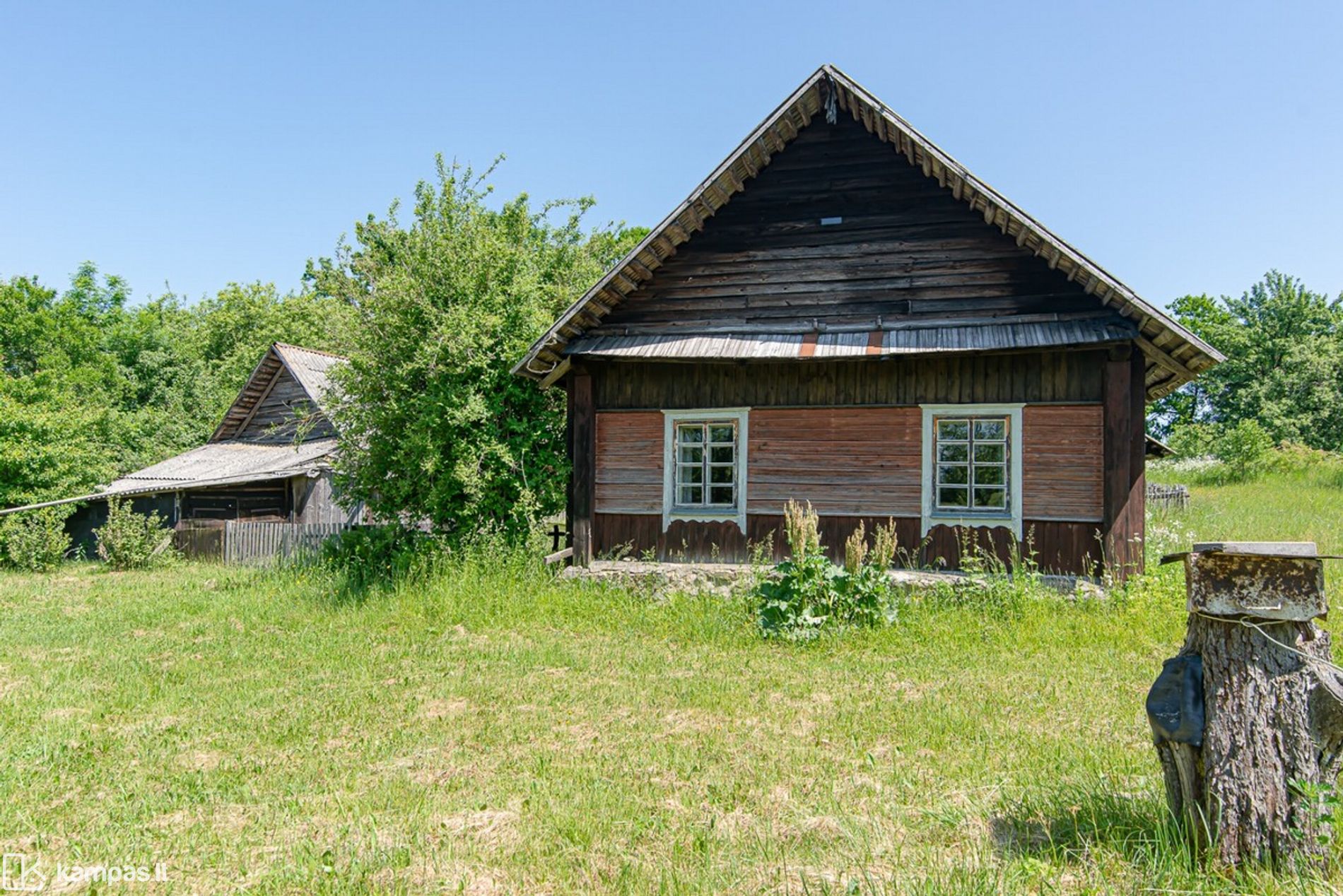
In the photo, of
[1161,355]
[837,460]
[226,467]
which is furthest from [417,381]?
[226,467]

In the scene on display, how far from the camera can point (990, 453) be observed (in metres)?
10.3

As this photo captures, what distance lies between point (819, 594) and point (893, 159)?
6199mm

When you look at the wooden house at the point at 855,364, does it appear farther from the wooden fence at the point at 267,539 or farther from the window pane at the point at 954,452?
the wooden fence at the point at 267,539

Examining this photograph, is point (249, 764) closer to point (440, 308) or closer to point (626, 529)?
point (626, 529)

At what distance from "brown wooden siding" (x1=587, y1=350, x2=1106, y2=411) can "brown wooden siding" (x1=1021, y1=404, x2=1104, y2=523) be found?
232 mm

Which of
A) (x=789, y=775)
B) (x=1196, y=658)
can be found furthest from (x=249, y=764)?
(x=1196, y=658)

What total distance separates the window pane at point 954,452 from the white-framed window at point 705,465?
8.64ft

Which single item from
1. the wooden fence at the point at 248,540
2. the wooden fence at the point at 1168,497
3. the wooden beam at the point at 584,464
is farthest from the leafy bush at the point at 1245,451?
the wooden fence at the point at 248,540

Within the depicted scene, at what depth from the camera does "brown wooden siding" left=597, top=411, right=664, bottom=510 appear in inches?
450

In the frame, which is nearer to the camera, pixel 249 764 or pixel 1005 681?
pixel 249 764

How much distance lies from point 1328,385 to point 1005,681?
45412 mm

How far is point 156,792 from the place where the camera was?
4.87m

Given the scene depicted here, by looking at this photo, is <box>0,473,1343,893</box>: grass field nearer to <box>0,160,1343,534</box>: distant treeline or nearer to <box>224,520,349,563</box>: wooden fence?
<box>0,160,1343,534</box>: distant treeline

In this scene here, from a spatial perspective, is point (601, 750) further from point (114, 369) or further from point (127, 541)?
point (114, 369)
